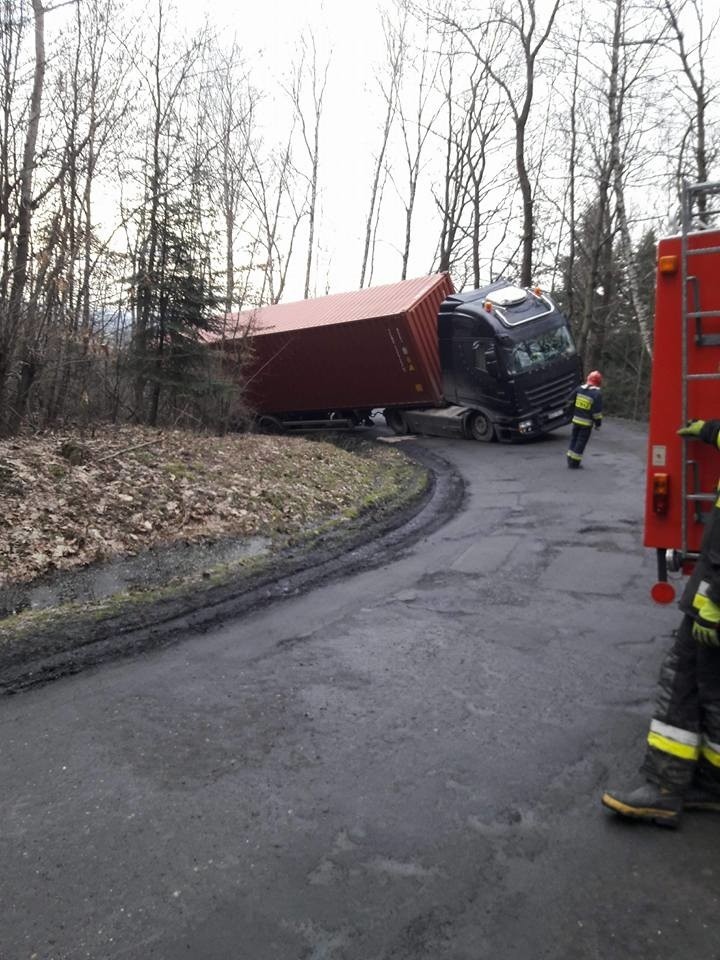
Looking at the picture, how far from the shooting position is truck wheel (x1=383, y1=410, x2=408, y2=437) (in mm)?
20859

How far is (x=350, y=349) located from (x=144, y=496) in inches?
462

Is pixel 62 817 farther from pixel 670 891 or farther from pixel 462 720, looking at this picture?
pixel 670 891

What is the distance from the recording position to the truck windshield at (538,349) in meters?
17.1

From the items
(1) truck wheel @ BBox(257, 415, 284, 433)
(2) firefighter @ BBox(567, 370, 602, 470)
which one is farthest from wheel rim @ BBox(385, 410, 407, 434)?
(2) firefighter @ BBox(567, 370, 602, 470)

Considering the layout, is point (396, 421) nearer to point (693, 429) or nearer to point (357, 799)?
point (693, 429)

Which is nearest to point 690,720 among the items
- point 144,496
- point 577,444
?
point 144,496

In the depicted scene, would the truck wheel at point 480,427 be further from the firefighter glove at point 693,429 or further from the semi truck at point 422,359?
the firefighter glove at point 693,429

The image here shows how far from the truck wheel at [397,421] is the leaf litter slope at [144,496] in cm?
796

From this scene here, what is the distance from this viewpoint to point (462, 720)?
407 centimetres

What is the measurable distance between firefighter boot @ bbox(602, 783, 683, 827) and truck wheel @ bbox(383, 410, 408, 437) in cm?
1775

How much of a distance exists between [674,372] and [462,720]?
7.43ft

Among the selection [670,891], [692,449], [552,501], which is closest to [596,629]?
[692,449]

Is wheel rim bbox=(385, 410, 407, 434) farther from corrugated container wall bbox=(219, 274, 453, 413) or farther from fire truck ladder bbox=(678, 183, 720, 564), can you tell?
fire truck ladder bbox=(678, 183, 720, 564)

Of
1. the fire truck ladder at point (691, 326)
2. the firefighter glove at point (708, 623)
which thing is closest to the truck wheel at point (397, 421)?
the fire truck ladder at point (691, 326)
